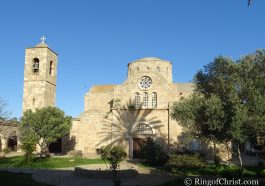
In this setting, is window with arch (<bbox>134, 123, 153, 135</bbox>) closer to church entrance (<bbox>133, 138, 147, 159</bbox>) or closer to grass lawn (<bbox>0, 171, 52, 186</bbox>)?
church entrance (<bbox>133, 138, 147, 159</bbox>)

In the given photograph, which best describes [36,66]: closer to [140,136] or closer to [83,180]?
[140,136]

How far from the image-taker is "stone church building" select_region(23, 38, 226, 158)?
34125mm

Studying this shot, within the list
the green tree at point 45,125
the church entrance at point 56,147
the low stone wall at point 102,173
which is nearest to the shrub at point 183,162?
the low stone wall at point 102,173

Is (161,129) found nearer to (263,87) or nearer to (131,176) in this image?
(131,176)

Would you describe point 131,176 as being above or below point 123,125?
below

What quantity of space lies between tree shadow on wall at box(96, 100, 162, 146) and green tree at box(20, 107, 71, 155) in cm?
513

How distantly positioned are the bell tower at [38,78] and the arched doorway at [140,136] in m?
13.2

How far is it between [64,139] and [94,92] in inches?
331

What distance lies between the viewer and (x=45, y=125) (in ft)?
111

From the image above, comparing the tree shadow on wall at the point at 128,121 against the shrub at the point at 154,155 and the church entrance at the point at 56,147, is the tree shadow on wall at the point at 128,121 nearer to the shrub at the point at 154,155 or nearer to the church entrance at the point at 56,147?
the shrub at the point at 154,155

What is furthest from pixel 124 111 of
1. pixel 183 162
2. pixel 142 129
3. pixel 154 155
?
pixel 183 162

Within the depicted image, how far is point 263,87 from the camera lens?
58.1ft

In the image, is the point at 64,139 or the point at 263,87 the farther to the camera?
the point at 64,139

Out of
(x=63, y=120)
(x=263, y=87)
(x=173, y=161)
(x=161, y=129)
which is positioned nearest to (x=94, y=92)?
(x=63, y=120)
